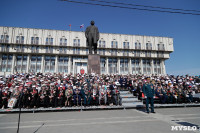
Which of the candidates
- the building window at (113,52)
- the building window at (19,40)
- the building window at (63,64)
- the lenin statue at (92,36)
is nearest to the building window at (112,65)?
the building window at (113,52)

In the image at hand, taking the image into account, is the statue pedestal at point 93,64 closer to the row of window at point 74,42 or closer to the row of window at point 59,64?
the row of window at point 74,42

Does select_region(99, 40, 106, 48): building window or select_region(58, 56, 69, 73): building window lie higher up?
select_region(99, 40, 106, 48): building window

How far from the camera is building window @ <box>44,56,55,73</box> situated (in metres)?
42.1

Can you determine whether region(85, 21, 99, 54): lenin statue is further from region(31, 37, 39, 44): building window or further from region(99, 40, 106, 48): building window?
region(31, 37, 39, 44): building window

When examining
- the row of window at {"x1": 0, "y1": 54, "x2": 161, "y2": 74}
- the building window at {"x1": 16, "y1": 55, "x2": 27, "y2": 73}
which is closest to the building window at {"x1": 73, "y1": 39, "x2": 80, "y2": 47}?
the row of window at {"x1": 0, "y1": 54, "x2": 161, "y2": 74}

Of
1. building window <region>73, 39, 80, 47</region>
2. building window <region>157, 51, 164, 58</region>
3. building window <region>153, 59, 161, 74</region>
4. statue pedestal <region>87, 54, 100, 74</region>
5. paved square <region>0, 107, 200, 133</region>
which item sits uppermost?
building window <region>73, 39, 80, 47</region>

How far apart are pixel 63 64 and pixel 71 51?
5.64m

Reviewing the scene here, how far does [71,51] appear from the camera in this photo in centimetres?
4309

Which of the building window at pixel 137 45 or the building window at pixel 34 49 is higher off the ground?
the building window at pixel 137 45

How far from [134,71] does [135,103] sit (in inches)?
1580

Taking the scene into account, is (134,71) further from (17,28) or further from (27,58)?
(17,28)

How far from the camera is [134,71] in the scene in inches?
1865

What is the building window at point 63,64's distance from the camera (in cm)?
4278

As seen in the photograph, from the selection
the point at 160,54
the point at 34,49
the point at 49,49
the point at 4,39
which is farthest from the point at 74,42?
the point at 160,54
